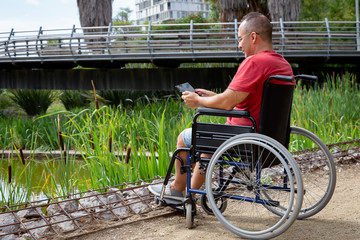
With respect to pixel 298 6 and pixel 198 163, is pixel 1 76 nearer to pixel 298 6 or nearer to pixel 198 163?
pixel 298 6

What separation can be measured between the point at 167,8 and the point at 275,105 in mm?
94733

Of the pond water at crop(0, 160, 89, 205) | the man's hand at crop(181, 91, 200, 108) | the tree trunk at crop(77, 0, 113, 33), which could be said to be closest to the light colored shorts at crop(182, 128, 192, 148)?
the man's hand at crop(181, 91, 200, 108)

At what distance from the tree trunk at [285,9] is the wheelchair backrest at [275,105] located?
527 inches

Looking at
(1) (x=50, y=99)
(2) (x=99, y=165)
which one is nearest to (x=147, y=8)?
(1) (x=50, y=99)

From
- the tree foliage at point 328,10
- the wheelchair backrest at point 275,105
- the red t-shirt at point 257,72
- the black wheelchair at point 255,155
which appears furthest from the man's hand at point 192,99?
the tree foliage at point 328,10

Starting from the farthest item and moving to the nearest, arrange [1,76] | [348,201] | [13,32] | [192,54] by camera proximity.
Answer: [1,76]
[13,32]
[192,54]
[348,201]

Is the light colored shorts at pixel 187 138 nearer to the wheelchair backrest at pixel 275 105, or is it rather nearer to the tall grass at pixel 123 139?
the wheelchair backrest at pixel 275 105

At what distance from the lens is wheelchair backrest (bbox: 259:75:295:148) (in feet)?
10.0

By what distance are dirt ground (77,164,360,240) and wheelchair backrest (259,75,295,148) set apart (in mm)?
728

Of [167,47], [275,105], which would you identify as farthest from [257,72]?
[167,47]

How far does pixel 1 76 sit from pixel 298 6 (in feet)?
36.6

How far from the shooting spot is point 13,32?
15.6 meters

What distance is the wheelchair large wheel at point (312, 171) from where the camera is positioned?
3559 mm

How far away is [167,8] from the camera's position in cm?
9506
